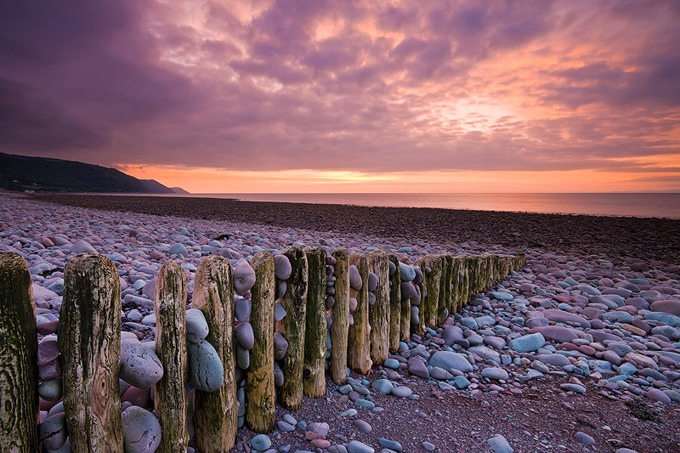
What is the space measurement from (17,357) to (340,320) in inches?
80.3

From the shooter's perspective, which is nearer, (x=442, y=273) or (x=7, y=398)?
(x=7, y=398)

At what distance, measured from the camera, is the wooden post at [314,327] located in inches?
110

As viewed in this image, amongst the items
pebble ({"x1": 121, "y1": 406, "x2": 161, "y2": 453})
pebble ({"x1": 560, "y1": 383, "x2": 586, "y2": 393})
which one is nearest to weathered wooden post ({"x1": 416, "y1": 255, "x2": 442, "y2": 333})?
pebble ({"x1": 560, "y1": 383, "x2": 586, "y2": 393})

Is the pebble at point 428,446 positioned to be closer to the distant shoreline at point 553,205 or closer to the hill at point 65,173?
the distant shoreline at point 553,205

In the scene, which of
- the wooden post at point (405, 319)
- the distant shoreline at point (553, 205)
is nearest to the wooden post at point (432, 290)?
the wooden post at point (405, 319)

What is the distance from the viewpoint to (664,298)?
6066mm

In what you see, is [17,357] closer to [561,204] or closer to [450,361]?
[450,361]

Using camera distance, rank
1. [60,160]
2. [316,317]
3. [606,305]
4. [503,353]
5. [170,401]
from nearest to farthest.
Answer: [170,401] < [316,317] < [503,353] < [606,305] < [60,160]

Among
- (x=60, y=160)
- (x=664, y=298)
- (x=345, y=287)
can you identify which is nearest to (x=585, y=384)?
(x=345, y=287)

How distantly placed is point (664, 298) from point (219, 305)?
7041 mm

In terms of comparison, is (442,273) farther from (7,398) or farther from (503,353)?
(7,398)

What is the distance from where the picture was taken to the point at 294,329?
8.81 feet

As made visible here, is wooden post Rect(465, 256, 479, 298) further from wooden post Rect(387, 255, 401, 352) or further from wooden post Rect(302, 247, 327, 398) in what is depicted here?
wooden post Rect(302, 247, 327, 398)

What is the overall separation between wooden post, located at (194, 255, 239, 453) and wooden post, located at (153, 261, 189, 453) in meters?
0.22
